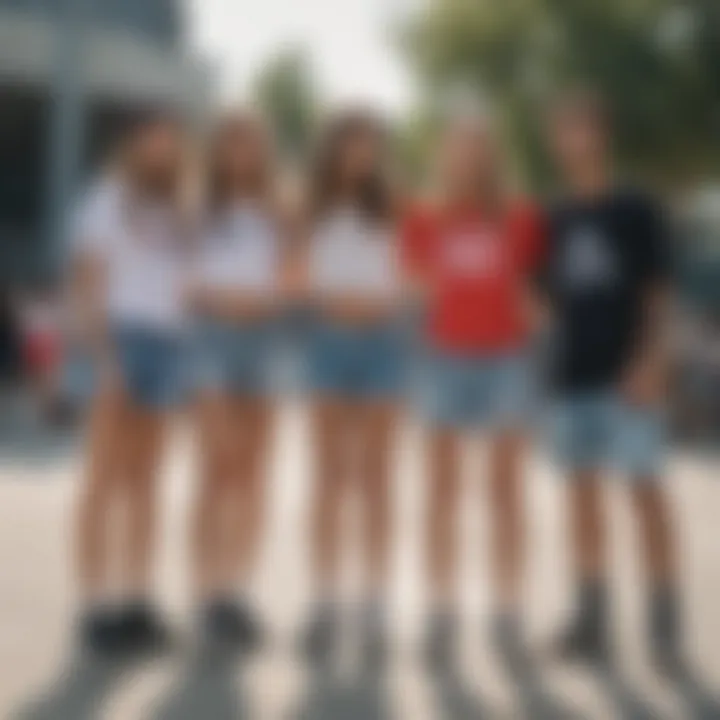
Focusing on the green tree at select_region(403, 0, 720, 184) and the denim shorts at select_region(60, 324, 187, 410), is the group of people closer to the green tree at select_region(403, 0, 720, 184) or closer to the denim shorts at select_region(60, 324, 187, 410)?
the denim shorts at select_region(60, 324, 187, 410)

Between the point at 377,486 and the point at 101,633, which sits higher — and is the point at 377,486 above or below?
above

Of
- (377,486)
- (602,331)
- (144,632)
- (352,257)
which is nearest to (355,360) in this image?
(352,257)

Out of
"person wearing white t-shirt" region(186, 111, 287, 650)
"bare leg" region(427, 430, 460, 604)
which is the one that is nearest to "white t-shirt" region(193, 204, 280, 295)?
"person wearing white t-shirt" region(186, 111, 287, 650)

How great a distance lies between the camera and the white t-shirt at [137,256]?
356 cm

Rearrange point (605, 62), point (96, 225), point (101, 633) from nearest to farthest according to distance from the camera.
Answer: point (96, 225) < point (101, 633) < point (605, 62)

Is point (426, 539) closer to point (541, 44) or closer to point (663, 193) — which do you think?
point (663, 193)

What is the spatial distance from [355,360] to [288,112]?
0.65 meters

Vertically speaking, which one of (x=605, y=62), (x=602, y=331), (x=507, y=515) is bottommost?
(x=507, y=515)

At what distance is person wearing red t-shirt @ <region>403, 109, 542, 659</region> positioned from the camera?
3613 millimetres

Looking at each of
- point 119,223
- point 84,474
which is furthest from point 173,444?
point 119,223

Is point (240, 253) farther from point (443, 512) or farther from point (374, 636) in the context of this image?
point (374, 636)

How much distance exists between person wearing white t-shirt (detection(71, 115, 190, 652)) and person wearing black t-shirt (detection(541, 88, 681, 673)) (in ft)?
2.86

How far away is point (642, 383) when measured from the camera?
12.1 feet

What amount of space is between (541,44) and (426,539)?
5.40 feet
